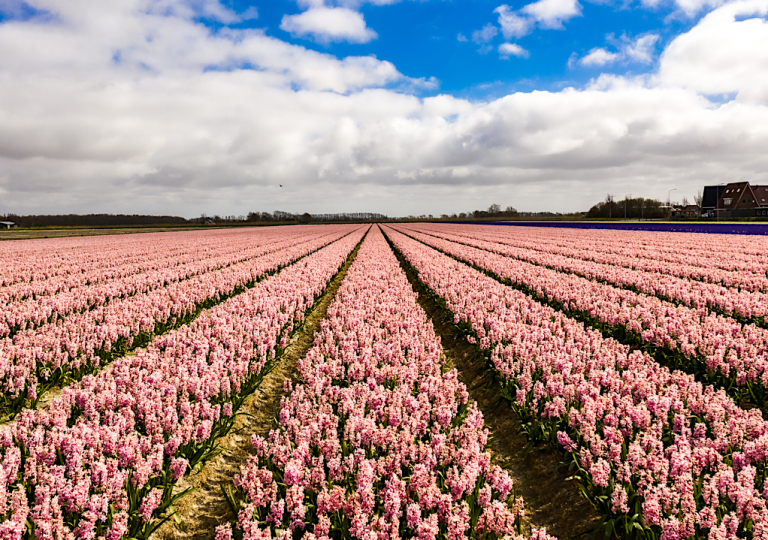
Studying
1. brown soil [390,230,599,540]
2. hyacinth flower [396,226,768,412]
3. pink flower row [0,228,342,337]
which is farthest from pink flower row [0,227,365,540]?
hyacinth flower [396,226,768,412]

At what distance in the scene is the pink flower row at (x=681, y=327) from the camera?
615 cm

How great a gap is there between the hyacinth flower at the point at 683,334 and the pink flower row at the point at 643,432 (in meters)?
1.21

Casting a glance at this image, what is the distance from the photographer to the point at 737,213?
9112 cm

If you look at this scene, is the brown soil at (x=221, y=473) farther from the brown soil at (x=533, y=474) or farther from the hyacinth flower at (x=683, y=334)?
the hyacinth flower at (x=683, y=334)

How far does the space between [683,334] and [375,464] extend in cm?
677

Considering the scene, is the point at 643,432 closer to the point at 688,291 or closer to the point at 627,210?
the point at 688,291

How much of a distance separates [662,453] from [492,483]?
1716 millimetres

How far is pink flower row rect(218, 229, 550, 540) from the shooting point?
10.4 ft

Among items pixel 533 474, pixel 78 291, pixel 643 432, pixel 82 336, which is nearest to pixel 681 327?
pixel 643 432

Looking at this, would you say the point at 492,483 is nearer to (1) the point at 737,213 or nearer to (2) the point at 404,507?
(2) the point at 404,507

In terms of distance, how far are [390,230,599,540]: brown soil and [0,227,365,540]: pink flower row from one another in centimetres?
360

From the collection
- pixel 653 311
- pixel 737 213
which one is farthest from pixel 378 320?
pixel 737 213

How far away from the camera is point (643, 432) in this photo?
172 inches

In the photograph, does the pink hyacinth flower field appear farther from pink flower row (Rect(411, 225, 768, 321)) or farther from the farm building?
the farm building
